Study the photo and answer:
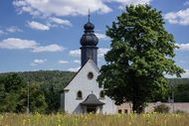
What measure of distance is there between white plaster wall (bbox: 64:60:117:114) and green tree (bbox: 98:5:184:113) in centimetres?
3694

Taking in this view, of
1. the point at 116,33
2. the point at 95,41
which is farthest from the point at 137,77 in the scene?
the point at 95,41

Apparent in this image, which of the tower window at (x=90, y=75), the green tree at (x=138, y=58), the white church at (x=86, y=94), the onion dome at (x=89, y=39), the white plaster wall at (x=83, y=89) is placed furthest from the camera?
the onion dome at (x=89, y=39)

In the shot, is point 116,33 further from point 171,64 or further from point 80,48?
point 80,48

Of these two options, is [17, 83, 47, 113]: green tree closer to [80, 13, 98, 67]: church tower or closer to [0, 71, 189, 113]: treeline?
[0, 71, 189, 113]: treeline

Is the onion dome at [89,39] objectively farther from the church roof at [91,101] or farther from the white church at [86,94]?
the church roof at [91,101]

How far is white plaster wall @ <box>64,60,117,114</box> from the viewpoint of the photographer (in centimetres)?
8469

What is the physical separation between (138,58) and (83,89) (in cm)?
4133

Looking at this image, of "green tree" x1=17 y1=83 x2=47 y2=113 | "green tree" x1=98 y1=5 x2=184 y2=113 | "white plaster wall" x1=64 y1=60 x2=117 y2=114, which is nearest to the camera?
"green tree" x1=98 y1=5 x2=184 y2=113

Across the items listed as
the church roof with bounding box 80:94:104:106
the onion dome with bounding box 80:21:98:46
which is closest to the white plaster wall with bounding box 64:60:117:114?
the church roof with bounding box 80:94:104:106

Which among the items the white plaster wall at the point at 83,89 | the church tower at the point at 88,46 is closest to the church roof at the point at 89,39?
the church tower at the point at 88,46

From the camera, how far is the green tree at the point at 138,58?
4434 cm

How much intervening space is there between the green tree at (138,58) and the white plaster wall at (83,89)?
3694 centimetres

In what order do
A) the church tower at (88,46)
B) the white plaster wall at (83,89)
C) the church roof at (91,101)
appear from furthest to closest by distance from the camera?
the church tower at (88,46), the white plaster wall at (83,89), the church roof at (91,101)

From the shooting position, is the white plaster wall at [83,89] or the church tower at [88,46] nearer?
the white plaster wall at [83,89]
